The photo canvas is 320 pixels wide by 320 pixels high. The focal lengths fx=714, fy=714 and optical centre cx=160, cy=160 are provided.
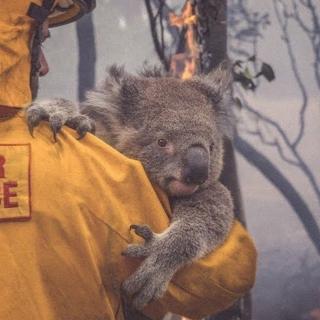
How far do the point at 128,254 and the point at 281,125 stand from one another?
229 centimetres

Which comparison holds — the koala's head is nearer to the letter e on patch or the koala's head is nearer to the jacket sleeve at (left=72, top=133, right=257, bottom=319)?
the jacket sleeve at (left=72, top=133, right=257, bottom=319)

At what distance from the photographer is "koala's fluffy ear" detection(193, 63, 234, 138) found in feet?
5.58

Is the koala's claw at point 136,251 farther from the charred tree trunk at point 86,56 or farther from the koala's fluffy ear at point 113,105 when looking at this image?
the charred tree trunk at point 86,56

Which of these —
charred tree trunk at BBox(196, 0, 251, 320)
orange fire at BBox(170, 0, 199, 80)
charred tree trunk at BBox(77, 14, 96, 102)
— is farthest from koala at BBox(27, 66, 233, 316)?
charred tree trunk at BBox(77, 14, 96, 102)

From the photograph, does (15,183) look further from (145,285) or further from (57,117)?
(145,285)

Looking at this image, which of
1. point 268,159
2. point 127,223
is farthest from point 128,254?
point 268,159

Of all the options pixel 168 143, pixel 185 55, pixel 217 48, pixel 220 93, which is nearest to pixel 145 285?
pixel 168 143

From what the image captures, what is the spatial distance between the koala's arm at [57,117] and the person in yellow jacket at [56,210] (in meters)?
0.01

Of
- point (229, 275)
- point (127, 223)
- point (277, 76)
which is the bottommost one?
point (229, 275)

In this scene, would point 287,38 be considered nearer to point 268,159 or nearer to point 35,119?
point 268,159

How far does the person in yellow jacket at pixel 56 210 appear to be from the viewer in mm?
1177

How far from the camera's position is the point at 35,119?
49.7 inches

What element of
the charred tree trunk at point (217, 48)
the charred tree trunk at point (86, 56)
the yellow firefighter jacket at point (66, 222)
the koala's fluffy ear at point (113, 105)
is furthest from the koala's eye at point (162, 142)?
the charred tree trunk at point (86, 56)

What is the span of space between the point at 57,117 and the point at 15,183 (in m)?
0.18
